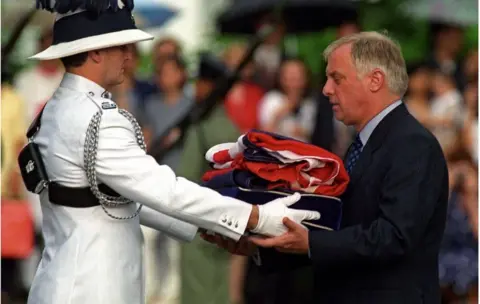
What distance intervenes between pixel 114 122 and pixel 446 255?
5484mm

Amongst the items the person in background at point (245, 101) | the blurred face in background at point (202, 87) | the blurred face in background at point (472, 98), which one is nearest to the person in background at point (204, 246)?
the blurred face in background at point (202, 87)

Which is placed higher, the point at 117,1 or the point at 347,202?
the point at 117,1

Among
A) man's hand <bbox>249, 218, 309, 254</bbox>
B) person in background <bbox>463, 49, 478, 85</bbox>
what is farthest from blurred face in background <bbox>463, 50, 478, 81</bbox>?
man's hand <bbox>249, 218, 309, 254</bbox>

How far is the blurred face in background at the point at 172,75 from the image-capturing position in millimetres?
12672

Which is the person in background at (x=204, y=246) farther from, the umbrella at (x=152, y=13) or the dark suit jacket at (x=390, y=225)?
the dark suit jacket at (x=390, y=225)

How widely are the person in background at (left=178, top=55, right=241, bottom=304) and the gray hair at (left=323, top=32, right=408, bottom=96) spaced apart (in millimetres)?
4789

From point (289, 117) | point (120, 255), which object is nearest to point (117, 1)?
point (120, 255)

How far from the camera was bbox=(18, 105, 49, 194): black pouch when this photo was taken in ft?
21.4

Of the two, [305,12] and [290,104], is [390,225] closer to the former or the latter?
[290,104]

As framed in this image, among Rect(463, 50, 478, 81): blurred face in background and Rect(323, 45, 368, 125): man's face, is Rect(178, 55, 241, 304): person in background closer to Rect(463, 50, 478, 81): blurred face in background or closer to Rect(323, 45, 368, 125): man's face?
Rect(463, 50, 478, 81): blurred face in background

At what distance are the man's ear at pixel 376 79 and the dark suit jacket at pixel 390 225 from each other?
126 millimetres

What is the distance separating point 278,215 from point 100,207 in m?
0.76

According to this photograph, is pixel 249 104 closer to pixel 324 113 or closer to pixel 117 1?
pixel 324 113

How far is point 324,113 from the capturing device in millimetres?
11391
